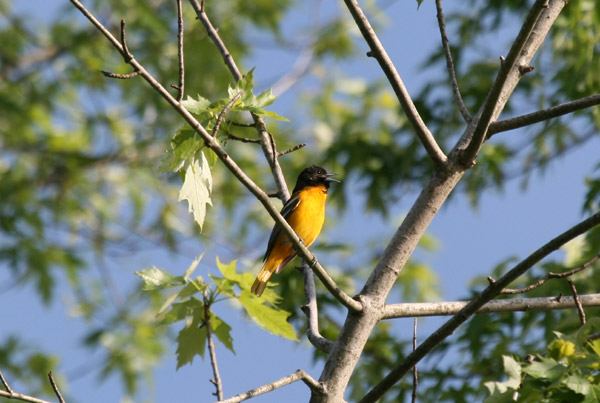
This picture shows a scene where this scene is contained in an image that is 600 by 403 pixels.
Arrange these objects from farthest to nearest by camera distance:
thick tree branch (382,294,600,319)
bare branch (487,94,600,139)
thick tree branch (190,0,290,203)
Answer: thick tree branch (190,0,290,203) → thick tree branch (382,294,600,319) → bare branch (487,94,600,139)

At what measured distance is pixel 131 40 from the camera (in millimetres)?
14133

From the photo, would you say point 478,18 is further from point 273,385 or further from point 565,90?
point 273,385

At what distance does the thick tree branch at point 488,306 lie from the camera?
2.94 m

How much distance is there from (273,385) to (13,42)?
12.7 m

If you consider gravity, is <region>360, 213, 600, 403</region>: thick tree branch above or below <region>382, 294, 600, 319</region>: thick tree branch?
below

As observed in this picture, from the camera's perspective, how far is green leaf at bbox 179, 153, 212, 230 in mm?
2859

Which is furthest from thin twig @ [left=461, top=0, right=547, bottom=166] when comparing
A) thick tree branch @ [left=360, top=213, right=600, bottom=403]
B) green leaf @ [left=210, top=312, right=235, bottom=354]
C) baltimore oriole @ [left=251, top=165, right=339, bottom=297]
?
baltimore oriole @ [left=251, top=165, right=339, bottom=297]

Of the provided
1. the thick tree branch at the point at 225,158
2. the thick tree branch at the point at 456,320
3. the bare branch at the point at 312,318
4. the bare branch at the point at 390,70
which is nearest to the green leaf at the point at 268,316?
the bare branch at the point at 312,318

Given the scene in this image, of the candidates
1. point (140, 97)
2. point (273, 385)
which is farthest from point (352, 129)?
point (273, 385)

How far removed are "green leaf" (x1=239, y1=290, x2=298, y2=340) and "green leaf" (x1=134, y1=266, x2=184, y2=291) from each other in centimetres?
32

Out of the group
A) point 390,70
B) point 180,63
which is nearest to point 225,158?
point 180,63

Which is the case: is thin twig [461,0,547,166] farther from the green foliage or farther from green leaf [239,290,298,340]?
green leaf [239,290,298,340]

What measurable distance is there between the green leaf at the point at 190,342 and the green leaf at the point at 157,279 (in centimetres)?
21

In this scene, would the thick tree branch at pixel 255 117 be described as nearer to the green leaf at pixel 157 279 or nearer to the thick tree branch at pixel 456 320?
the green leaf at pixel 157 279
